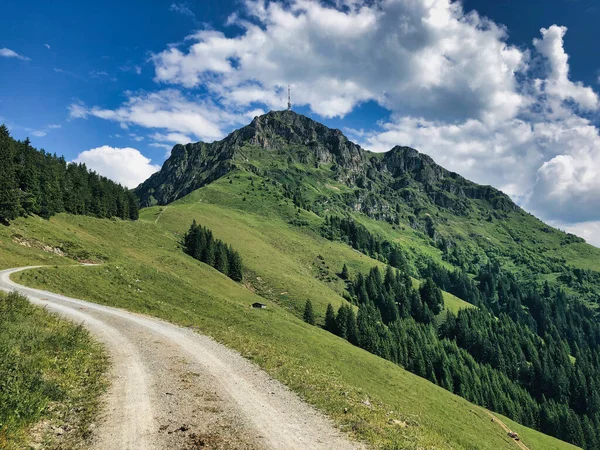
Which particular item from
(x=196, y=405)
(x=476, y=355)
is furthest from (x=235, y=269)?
(x=476, y=355)

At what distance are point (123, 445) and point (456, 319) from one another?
569 feet

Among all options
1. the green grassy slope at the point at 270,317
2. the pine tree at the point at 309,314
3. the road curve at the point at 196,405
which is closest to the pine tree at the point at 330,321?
the green grassy slope at the point at 270,317

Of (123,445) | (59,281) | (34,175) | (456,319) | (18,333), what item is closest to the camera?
(123,445)

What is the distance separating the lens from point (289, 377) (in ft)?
62.3

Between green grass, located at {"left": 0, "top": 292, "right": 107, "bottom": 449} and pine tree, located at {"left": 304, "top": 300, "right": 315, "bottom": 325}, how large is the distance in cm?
7414

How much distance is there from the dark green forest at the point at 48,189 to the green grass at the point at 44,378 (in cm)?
4832

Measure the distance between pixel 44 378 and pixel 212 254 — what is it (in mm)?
90335

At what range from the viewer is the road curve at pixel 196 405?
1137 cm

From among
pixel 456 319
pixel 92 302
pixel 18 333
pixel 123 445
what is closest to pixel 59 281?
pixel 92 302

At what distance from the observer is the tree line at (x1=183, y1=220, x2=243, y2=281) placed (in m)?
103

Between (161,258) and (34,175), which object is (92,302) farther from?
(34,175)

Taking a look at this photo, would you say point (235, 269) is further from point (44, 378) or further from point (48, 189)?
point (44, 378)

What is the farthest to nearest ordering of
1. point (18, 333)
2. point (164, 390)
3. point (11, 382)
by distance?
1. point (18, 333)
2. point (164, 390)
3. point (11, 382)

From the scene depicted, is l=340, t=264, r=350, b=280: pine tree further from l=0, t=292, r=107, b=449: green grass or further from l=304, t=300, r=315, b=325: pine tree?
l=0, t=292, r=107, b=449: green grass
